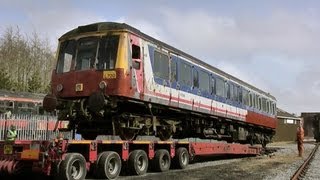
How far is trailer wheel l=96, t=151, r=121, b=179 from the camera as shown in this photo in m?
12.5

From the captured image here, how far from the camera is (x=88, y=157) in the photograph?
12.3 metres

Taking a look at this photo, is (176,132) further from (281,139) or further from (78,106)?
(281,139)

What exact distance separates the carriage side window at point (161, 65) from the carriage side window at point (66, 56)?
2.51 metres

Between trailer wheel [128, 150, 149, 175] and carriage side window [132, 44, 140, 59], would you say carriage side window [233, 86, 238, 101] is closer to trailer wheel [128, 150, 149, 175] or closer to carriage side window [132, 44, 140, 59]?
trailer wheel [128, 150, 149, 175]

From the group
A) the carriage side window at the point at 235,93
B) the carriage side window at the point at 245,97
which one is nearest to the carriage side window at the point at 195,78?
the carriage side window at the point at 235,93

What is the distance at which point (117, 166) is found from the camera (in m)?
13.2

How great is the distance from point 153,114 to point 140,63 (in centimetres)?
220

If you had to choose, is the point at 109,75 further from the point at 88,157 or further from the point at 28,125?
the point at 28,125

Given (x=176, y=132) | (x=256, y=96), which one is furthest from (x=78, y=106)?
(x=256, y=96)

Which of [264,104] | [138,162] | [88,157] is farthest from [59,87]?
[264,104]

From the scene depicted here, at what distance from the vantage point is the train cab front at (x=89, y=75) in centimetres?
1340

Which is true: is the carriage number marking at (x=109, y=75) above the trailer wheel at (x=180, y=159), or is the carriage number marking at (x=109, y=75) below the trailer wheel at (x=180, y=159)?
above

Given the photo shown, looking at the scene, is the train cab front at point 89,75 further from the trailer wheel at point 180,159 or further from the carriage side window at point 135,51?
the trailer wheel at point 180,159

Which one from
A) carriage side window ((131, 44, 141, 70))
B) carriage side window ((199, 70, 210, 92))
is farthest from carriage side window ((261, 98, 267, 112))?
carriage side window ((131, 44, 141, 70))
